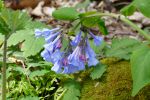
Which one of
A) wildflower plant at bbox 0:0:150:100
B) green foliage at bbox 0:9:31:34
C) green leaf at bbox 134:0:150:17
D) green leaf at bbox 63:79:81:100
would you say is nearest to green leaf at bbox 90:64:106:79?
wildflower plant at bbox 0:0:150:100

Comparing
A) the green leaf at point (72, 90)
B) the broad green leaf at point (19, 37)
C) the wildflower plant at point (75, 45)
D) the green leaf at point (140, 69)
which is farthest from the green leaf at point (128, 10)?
the broad green leaf at point (19, 37)

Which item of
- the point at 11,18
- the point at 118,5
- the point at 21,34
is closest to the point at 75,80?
the point at 21,34

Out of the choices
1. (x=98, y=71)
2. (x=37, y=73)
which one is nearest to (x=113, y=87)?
(x=98, y=71)

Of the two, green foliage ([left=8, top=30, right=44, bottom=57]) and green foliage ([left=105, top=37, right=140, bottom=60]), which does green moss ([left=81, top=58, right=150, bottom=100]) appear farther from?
green foliage ([left=8, top=30, right=44, bottom=57])

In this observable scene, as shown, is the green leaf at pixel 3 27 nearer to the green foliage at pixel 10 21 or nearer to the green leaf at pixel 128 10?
the green foliage at pixel 10 21

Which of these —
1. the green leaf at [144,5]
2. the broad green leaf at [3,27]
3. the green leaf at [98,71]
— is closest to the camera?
the broad green leaf at [3,27]

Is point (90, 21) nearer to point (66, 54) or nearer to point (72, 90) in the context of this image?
point (66, 54)
